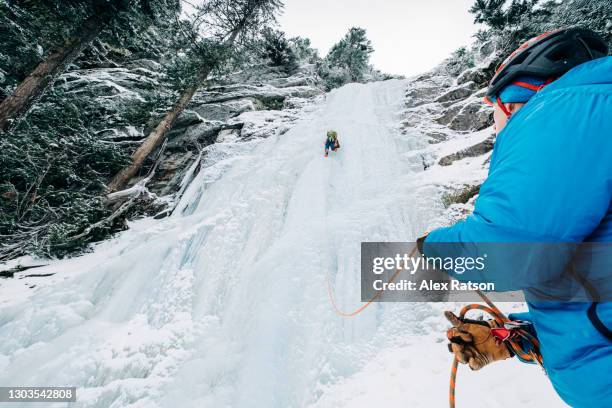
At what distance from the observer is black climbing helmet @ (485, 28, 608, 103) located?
1.06 m

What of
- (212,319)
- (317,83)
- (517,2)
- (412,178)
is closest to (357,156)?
(412,178)

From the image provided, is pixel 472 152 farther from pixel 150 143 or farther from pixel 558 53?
pixel 150 143

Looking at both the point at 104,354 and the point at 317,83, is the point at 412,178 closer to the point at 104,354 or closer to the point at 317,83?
the point at 104,354

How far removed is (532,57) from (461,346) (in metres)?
1.51

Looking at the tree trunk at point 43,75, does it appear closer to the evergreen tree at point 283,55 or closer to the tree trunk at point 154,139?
the tree trunk at point 154,139

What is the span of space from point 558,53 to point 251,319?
154 inches

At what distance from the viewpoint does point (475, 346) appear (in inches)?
62.7

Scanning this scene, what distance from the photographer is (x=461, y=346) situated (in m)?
1.58

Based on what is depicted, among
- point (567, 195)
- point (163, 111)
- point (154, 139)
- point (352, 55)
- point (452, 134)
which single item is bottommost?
point (567, 195)

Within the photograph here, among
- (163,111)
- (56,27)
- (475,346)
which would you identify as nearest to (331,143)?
(163,111)

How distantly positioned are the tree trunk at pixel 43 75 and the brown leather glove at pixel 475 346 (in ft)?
29.2

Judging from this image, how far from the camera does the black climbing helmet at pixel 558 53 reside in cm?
106

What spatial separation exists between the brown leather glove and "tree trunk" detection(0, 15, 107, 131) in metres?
8.90

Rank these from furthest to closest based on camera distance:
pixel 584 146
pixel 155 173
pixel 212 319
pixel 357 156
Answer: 1. pixel 155 173
2. pixel 357 156
3. pixel 212 319
4. pixel 584 146
